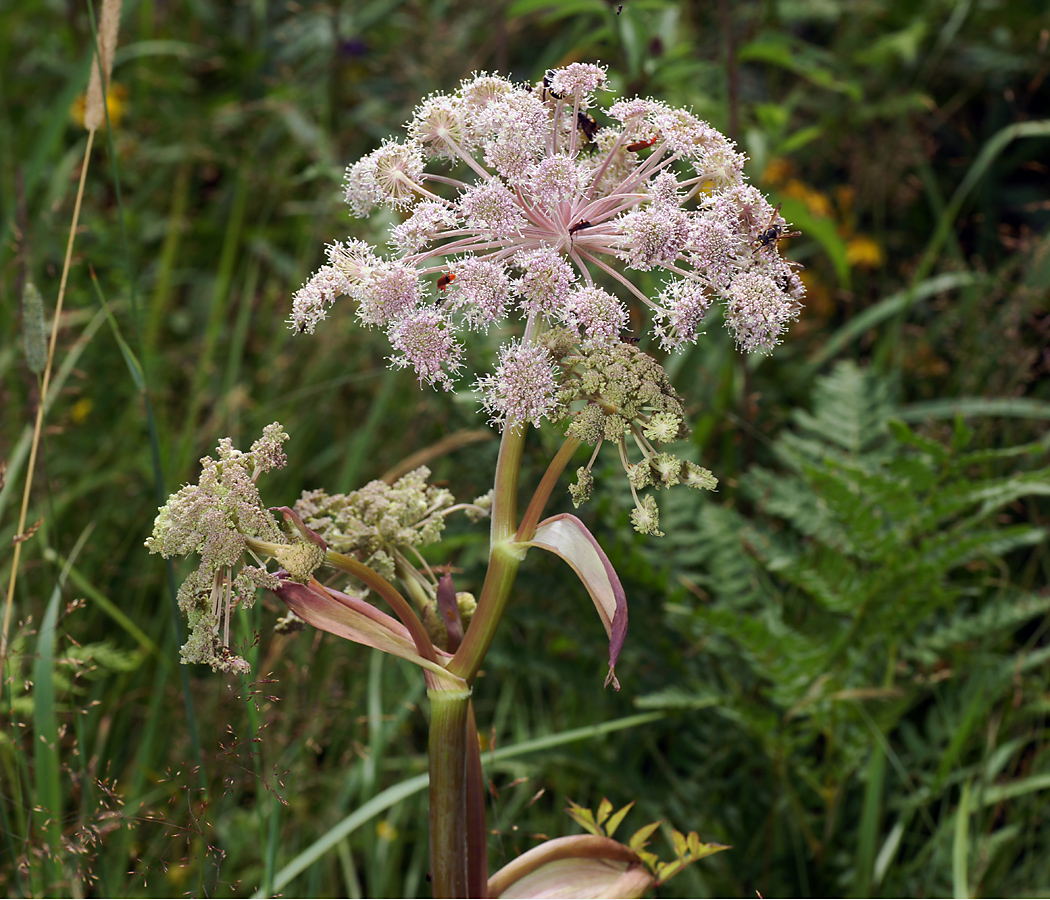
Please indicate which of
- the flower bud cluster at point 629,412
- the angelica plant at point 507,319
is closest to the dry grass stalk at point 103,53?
the angelica plant at point 507,319

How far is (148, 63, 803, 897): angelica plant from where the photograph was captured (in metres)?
1.23

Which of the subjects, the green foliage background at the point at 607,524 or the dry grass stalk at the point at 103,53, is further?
the green foliage background at the point at 607,524

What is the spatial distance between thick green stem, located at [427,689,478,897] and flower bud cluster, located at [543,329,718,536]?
1.27ft

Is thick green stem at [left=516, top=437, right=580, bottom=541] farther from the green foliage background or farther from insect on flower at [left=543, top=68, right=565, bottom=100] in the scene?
insect on flower at [left=543, top=68, right=565, bottom=100]

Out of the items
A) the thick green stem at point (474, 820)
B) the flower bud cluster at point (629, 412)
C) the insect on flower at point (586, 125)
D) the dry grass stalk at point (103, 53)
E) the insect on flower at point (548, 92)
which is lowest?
the thick green stem at point (474, 820)

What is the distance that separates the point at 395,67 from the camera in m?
4.48

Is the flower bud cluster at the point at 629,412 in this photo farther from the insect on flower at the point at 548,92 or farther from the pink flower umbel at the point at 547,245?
the insect on flower at the point at 548,92

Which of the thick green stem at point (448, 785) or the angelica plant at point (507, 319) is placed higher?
the angelica plant at point (507, 319)

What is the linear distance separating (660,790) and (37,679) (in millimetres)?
1679

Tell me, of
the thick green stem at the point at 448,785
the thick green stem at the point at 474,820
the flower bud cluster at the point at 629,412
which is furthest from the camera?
the thick green stem at the point at 474,820

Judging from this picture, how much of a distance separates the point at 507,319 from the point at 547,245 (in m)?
0.13

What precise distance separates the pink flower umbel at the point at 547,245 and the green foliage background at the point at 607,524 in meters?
0.40

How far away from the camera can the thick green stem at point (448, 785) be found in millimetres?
1332

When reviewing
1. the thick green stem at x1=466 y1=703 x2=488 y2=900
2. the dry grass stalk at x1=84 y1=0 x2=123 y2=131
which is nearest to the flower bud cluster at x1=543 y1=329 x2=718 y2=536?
the thick green stem at x1=466 y1=703 x2=488 y2=900
